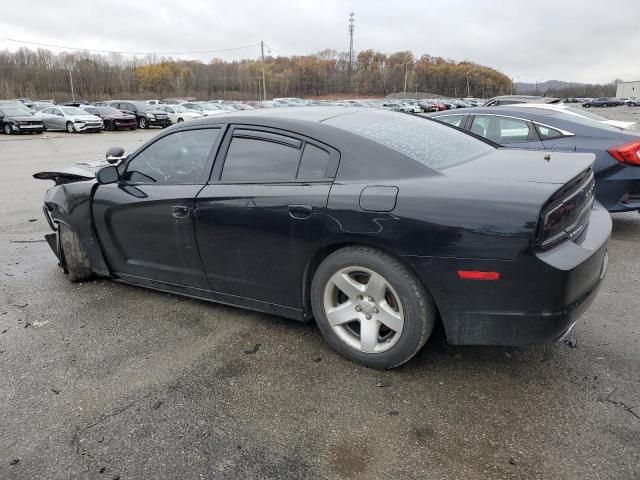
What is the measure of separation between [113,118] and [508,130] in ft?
89.0

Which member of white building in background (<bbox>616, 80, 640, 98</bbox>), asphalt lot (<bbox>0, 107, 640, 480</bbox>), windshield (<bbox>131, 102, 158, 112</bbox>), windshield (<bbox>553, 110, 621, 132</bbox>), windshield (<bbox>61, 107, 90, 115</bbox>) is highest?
white building in background (<bbox>616, 80, 640, 98</bbox>)

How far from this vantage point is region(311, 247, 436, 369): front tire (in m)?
2.62

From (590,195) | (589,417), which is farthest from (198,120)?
(589,417)

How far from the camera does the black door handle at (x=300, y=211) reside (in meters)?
2.86

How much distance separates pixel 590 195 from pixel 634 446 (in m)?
1.45

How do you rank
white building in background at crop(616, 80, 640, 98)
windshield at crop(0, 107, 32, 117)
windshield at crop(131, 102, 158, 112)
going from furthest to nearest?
white building in background at crop(616, 80, 640, 98)
windshield at crop(131, 102, 158, 112)
windshield at crop(0, 107, 32, 117)

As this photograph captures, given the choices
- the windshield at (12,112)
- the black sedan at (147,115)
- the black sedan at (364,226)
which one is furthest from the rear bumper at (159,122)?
the black sedan at (364,226)

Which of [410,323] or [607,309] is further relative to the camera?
[607,309]

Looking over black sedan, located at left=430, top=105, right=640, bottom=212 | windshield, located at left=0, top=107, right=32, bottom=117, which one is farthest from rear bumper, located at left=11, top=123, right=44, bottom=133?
black sedan, located at left=430, top=105, right=640, bottom=212

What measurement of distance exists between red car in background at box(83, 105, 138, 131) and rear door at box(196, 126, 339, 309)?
28233mm

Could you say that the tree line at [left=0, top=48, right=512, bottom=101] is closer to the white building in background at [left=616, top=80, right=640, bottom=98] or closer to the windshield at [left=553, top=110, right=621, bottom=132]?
the white building in background at [left=616, top=80, right=640, bottom=98]

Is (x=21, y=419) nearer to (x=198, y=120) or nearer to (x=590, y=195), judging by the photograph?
(x=198, y=120)

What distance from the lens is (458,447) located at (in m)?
2.24

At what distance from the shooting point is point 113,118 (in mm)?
28281
